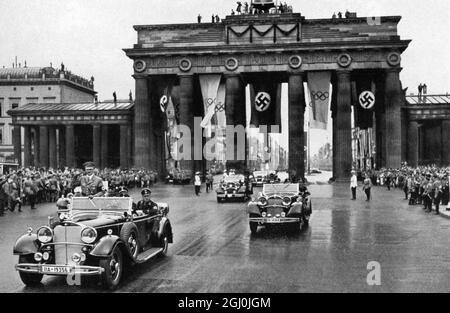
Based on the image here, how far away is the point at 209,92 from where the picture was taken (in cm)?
5756

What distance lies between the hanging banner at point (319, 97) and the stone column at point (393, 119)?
20.8ft

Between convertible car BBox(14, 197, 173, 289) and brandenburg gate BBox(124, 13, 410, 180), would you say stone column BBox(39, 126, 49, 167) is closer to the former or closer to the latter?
brandenburg gate BBox(124, 13, 410, 180)

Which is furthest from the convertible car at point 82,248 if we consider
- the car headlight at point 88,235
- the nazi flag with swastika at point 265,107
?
the nazi flag with swastika at point 265,107

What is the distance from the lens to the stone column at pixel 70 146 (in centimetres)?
6944

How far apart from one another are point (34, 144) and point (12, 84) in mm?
20758

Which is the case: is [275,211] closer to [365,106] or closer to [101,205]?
[101,205]

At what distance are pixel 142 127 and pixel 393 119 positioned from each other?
2656cm

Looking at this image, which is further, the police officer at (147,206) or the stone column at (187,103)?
the stone column at (187,103)

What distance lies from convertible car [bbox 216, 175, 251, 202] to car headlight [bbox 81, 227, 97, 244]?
21493mm

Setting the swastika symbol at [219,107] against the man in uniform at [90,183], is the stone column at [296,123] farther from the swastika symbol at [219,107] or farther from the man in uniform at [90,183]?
the man in uniform at [90,183]

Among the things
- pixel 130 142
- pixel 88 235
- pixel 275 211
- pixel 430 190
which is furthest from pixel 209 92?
pixel 88 235

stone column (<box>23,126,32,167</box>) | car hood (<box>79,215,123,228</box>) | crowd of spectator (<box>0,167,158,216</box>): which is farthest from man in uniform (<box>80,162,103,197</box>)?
stone column (<box>23,126,32,167</box>)
